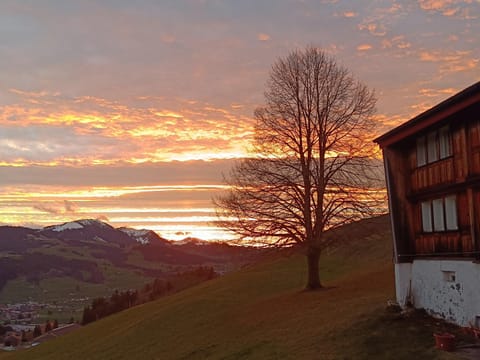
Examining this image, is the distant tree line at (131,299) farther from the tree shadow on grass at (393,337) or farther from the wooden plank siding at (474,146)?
the wooden plank siding at (474,146)

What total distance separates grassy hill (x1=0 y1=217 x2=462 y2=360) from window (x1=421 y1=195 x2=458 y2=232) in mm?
4176

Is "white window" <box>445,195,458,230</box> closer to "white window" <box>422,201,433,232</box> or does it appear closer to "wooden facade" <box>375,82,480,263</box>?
"wooden facade" <box>375,82,480,263</box>

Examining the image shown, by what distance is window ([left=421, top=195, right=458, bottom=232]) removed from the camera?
22.3m

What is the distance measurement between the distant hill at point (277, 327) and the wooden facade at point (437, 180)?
11.9 feet

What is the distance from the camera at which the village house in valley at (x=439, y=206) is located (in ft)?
67.5

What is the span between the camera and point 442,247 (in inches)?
903

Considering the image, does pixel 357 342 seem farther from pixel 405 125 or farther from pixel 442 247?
pixel 405 125

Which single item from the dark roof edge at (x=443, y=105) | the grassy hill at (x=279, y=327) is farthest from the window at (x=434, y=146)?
the grassy hill at (x=279, y=327)

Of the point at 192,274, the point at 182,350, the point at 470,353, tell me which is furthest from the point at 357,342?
the point at 192,274

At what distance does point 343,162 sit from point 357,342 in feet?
63.4

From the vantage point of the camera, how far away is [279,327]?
27766 mm

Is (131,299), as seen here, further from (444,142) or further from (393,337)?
(444,142)

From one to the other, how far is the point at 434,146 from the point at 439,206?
8.48 ft

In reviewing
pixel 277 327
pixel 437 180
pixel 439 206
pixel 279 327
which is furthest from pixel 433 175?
pixel 277 327
